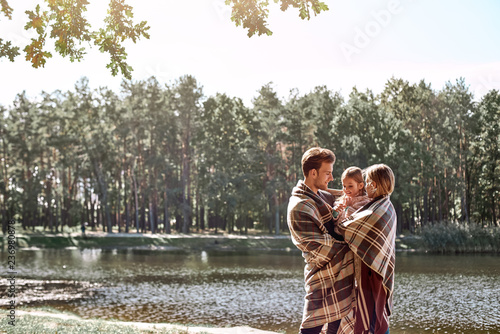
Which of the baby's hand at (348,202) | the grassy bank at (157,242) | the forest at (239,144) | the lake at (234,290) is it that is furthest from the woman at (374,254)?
the forest at (239,144)

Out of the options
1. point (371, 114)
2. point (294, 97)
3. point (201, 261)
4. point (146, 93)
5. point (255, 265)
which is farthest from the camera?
point (294, 97)

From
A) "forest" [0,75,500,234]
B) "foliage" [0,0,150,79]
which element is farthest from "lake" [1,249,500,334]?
"forest" [0,75,500,234]

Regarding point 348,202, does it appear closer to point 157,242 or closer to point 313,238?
point 313,238

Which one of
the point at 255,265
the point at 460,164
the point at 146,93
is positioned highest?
the point at 146,93

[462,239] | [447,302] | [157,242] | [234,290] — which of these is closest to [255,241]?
[157,242]

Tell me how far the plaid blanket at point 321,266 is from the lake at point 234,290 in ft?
29.0

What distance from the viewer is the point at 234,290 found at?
2050cm

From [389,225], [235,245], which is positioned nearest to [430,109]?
[235,245]

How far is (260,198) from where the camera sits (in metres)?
51.6

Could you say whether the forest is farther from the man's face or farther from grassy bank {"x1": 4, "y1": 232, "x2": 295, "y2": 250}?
the man's face

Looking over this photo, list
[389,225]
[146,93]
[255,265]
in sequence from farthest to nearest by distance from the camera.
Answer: [146,93]
[255,265]
[389,225]

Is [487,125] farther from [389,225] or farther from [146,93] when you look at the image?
[389,225]

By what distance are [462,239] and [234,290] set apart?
21.2 m

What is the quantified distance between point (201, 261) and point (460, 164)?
2635 centimetres
